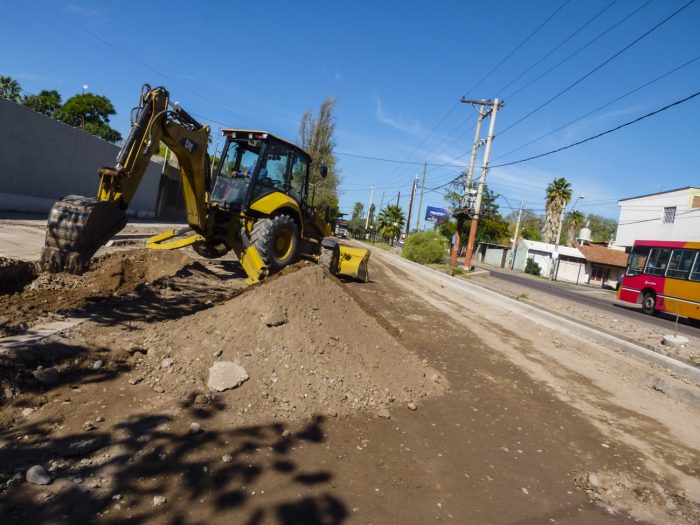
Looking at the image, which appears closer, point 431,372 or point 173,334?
point 173,334

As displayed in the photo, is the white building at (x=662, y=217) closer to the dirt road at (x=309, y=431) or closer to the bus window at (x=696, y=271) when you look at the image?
the bus window at (x=696, y=271)

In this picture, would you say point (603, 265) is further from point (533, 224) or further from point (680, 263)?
point (533, 224)

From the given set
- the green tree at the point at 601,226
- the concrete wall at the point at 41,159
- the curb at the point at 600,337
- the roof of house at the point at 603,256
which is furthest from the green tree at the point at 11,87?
the green tree at the point at 601,226

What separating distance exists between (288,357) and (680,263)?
18.4 m

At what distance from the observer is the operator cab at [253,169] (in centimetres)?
866

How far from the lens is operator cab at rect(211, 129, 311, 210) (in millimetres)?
8664

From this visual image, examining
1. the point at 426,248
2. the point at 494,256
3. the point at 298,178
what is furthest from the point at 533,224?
the point at 298,178

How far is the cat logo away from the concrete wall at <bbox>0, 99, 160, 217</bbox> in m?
8.81

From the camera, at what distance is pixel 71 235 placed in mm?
4648

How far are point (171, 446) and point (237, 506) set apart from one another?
0.76 meters

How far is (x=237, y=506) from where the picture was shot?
2.54 meters

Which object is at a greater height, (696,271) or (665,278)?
(696,271)

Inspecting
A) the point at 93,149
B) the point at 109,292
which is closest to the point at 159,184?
the point at 93,149

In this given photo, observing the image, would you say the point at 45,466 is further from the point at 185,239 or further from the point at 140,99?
the point at 185,239
